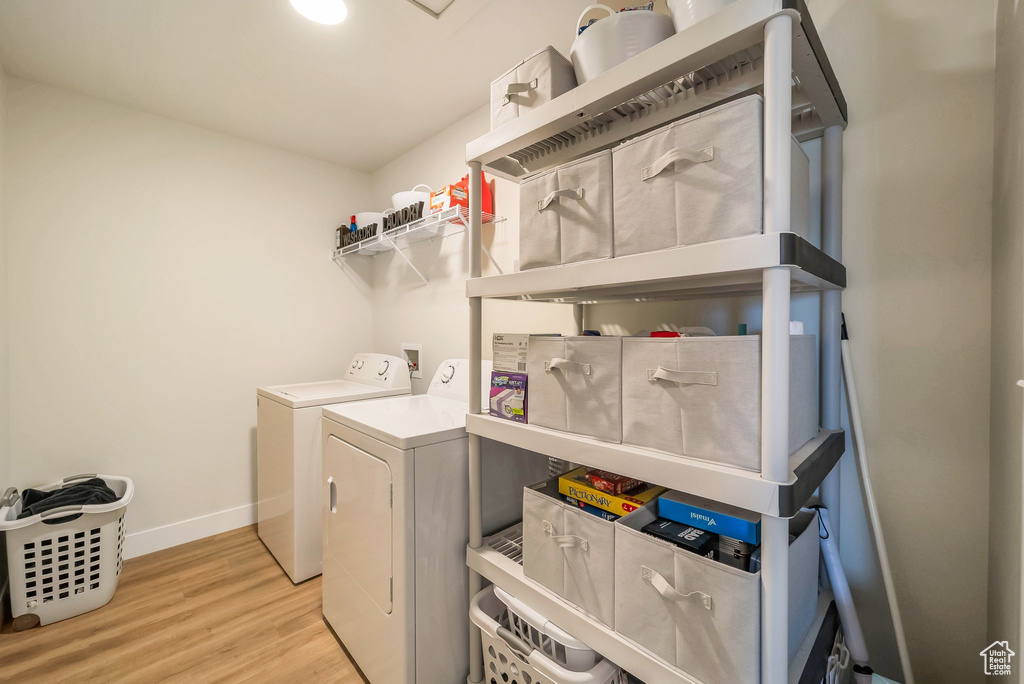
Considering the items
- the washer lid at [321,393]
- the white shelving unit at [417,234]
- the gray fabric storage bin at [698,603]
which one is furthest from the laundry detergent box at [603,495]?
the washer lid at [321,393]

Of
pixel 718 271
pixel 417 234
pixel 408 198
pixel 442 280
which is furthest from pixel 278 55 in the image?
pixel 718 271

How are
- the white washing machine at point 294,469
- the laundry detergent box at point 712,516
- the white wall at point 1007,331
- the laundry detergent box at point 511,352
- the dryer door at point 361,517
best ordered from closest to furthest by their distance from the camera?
the white wall at point 1007,331 < the laundry detergent box at point 712,516 < the laundry detergent box at point 511,352 < the dryer door at point 361,517 < the white washing machine at point 294,469

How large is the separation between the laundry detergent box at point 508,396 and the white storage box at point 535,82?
2.40ft

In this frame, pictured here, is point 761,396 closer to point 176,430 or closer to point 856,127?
point 856,127

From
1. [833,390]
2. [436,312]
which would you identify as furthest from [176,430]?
[833,390]

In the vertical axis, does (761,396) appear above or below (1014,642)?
above

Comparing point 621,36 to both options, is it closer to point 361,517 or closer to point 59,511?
point 361,517

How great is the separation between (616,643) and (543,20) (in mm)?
2022

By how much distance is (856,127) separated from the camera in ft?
3.47

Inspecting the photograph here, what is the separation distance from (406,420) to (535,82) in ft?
3.70

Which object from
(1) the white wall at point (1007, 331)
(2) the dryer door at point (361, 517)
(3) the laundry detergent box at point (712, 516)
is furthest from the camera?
(2) the dryer door at point (361, 517)

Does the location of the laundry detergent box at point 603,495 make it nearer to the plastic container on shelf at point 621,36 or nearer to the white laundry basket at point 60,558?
the plastic container on shelf at point 621,36

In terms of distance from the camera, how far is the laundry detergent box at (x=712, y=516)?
2.77 feet

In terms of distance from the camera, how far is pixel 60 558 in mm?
1747
